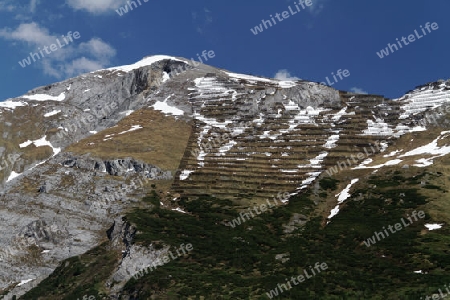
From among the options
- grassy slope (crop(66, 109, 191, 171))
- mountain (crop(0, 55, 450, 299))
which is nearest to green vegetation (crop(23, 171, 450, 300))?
mountain (crop(0, 55, 450, 299))

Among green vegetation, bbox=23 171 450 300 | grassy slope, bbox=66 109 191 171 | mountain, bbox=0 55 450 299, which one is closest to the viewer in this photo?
green vegetation, bbox=23 171 450 300

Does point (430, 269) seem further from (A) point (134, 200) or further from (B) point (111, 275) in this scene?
(A) point (134, 200)

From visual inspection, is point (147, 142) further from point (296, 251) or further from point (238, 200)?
point (296, 251)

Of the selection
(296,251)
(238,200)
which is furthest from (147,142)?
(296,251)

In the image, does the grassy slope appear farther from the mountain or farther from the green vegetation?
the green vegetation

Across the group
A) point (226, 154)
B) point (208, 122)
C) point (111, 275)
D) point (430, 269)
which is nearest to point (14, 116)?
point (208, 122)

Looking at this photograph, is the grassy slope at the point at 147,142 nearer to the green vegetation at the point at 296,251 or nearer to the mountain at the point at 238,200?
the mountain at the point at 238,200

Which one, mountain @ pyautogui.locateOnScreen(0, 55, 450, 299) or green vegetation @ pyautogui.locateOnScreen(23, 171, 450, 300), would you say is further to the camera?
mountain @ pyautogui.locateOnScreen(0, 55, 450, 299)

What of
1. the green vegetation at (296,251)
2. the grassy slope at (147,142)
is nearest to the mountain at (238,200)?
the green vegetation at (296,251)
